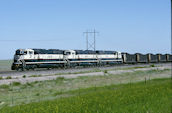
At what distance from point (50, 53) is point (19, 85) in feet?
53.1

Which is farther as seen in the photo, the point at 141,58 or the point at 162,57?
the point at 162,57

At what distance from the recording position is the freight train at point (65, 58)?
136 ft

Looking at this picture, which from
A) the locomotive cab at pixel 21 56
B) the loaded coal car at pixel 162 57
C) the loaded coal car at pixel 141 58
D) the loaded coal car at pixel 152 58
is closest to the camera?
the locomotive cab at pixel 21 56

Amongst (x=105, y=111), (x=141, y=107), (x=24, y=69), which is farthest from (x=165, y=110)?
(x=24, y=69)

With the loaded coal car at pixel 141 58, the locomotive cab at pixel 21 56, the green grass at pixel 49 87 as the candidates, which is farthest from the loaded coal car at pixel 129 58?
the locomotive cab at pixel 21 56

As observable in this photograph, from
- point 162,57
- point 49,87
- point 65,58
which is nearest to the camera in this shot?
point 49,87

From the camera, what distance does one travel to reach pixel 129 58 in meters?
70.4

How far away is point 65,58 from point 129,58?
1025 inches

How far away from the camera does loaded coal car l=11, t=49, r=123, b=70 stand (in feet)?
136

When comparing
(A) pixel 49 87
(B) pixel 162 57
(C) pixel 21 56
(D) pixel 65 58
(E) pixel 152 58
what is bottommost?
(A) pixel 49 87

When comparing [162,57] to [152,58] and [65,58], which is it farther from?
[65,58]

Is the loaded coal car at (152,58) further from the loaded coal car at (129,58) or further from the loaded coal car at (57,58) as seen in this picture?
the loaded coal car at (57,58)

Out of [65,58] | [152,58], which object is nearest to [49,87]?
[65,58]

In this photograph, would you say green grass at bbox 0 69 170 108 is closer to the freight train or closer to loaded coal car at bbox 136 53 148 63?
the freight train
